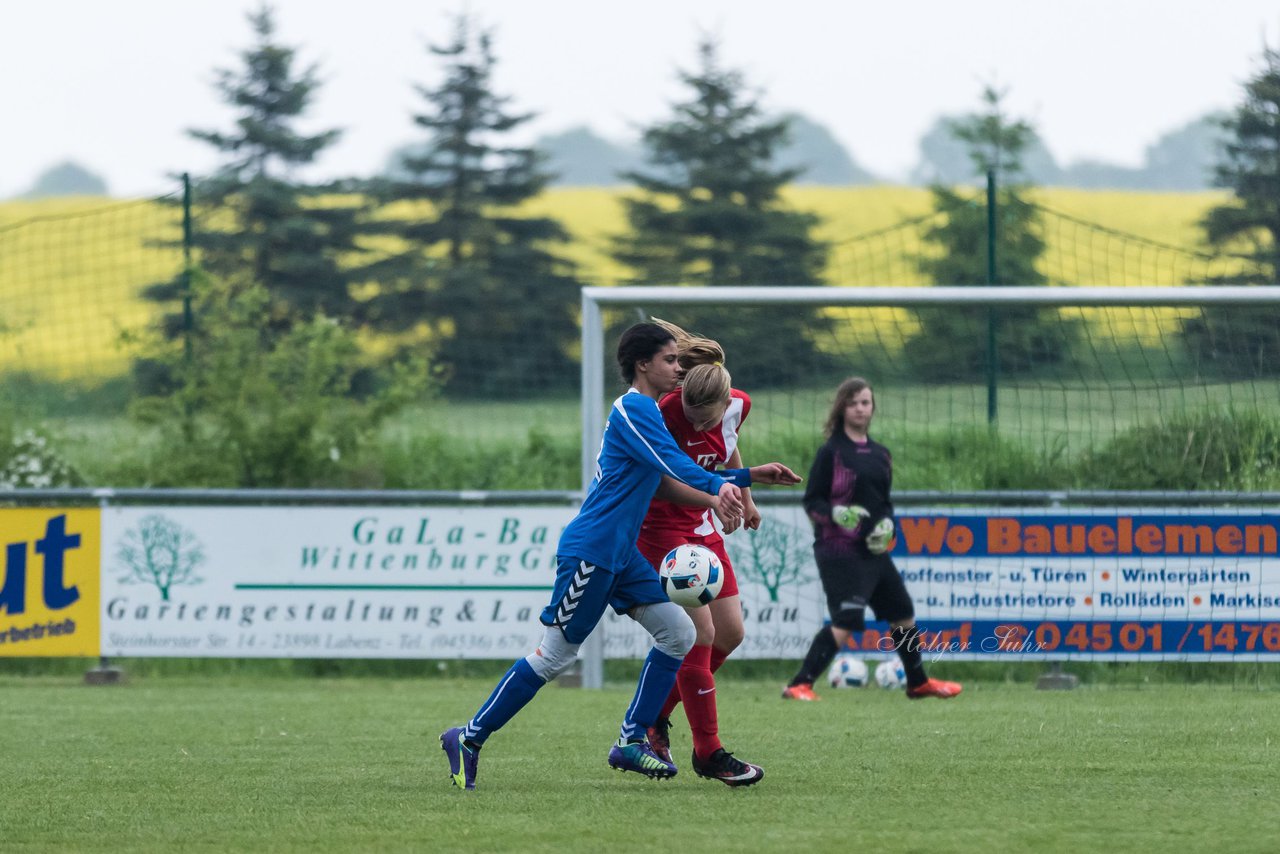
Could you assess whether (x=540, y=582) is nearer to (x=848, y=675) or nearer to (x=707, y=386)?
(x=848, y=675)

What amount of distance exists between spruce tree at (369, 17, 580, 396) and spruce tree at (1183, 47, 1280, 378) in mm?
7942

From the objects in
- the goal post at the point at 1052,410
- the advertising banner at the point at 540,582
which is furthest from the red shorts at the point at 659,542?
the advertising banner at the point at 540,582

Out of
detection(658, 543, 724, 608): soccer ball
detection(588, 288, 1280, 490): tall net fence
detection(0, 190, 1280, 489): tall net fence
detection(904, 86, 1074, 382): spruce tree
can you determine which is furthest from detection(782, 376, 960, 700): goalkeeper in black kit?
detection(658, 543, 724, 608): soccer ball

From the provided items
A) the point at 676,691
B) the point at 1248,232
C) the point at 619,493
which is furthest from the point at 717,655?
the point at 1248,232

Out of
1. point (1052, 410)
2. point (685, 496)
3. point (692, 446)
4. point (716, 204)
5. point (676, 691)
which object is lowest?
point (676, 691)

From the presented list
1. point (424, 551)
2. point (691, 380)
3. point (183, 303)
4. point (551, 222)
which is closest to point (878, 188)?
point (551, 222)

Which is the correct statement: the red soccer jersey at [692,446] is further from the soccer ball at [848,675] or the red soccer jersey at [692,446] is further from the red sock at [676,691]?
the soccer ball at [848,675]

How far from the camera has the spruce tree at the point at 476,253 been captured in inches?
802

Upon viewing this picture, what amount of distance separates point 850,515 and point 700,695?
3.60 m

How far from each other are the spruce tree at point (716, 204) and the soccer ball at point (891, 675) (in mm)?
11586

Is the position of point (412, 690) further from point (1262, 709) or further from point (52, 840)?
point (52, 840)

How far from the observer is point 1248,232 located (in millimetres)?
20844

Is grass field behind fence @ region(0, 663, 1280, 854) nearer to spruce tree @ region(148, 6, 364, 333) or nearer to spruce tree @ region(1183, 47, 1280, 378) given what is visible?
spruce tree @ region(1183, 47, 1280, 378)

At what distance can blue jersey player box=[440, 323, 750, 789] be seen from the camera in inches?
247
